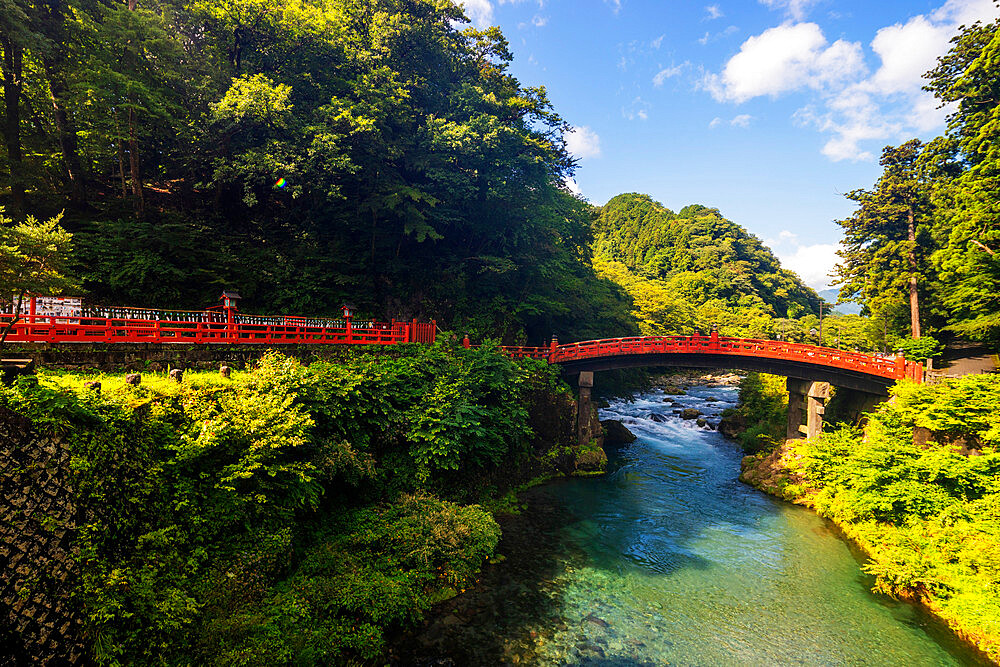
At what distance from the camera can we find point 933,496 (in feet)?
48.0

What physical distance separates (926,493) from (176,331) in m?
26.0

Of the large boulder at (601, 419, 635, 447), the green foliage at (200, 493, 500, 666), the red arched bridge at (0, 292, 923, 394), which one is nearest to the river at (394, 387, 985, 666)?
the green foliage at (200, 493, 500, 666)

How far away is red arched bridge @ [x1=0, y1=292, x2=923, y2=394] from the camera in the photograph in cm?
1189

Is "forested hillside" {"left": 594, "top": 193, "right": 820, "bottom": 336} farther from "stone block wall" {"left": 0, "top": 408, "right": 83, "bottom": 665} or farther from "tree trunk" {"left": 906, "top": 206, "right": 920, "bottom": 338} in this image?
"stone block wall" {"left": 0, "top": 408, "right": 83, "bottom": 665}

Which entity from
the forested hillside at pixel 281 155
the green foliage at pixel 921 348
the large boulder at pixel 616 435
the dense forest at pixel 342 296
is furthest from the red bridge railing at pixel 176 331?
the green foliage at pixel 921 348

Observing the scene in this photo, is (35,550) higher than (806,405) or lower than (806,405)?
higher

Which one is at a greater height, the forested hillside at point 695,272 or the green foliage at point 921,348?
the forested hillside at point 695,272

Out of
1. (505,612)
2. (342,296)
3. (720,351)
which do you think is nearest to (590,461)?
(720,351)

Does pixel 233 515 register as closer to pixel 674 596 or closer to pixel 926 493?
pixel 674 596

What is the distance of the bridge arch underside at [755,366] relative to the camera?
22703mm

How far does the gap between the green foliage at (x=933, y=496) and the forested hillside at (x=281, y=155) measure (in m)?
19.1

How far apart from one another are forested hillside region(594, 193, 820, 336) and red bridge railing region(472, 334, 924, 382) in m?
18.0

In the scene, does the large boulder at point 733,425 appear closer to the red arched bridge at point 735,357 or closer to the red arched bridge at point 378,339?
the red arched bridge at point 735,357

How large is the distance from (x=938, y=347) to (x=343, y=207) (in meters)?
36.3
